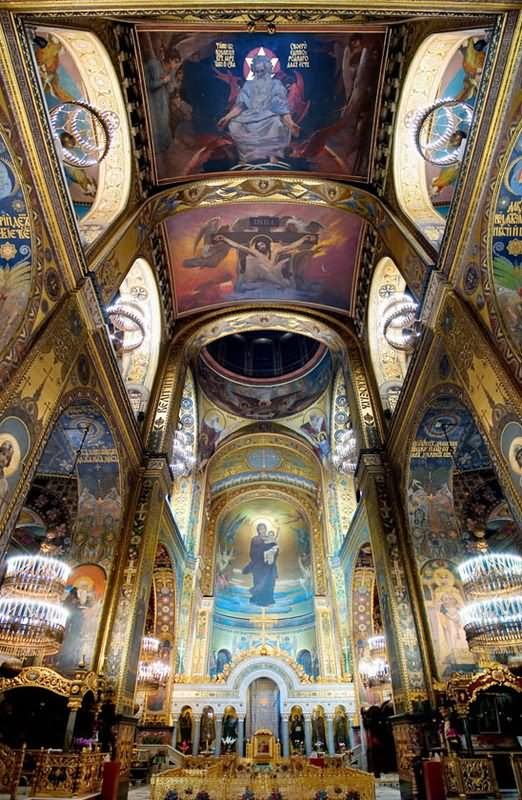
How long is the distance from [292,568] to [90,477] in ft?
A: 53.8

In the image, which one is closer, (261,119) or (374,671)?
(261,119)

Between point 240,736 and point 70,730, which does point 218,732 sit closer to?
point 240,736

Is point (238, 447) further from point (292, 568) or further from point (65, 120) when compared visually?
point (65, 120)

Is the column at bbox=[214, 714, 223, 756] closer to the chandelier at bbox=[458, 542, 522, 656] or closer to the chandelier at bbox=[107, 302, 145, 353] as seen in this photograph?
the chandelier at bbox=[458, 542, 522, 656]

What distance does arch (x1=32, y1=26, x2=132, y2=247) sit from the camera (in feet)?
25.0

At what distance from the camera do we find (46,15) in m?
5.98

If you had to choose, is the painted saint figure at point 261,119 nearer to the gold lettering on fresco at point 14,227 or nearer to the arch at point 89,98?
the arch at point 89,98

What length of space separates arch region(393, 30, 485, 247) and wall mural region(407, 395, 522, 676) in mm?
3761

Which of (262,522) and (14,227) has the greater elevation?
(262,522)

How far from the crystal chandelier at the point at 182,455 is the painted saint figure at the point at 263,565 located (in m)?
8.08

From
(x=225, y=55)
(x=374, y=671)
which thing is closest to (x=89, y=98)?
(x=225, y=55)

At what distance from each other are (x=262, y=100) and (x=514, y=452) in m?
8.76

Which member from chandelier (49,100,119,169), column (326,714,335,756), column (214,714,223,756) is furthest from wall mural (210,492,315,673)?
chandelier (49,100,119,169)

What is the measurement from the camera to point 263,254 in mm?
14016
